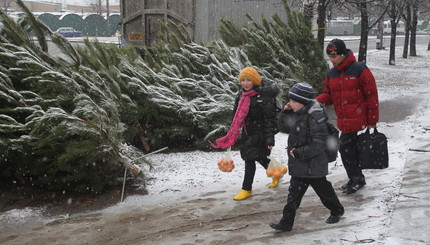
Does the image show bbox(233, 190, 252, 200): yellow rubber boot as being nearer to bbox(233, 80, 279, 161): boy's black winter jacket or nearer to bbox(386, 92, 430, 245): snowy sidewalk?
bbox(233, 80, 279, 161): boy's black winter jacket

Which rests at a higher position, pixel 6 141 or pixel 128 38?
pixel 128 38

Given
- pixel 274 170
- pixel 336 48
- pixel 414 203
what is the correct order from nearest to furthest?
pixel 414 203, pixel 336 48, pixel 274 170

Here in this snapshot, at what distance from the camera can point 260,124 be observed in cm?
508

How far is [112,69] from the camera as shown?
6902mm

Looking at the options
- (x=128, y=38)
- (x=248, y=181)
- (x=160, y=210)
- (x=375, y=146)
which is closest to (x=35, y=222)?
(x=160, y=210)

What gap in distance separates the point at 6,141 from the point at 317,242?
345cm

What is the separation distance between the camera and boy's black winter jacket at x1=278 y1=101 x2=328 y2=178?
3.97 metres

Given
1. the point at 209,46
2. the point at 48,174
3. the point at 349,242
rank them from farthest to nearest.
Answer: the point at 209,46, the point at 48,174, the point at 349,242

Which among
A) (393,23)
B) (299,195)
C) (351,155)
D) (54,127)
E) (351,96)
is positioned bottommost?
(299,195)

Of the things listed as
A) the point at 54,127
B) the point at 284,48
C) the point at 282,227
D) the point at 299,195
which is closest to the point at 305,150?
the point at 299,195

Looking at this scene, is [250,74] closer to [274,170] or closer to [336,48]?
[336,48]

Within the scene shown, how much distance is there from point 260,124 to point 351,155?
1.01 meters

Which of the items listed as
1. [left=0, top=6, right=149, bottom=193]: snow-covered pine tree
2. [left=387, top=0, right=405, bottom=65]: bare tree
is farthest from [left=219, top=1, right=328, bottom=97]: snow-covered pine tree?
[left=387, top=0, right=405, bottom=65]: bare tree

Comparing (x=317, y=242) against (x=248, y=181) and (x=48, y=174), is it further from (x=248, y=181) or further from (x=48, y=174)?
(x=48, y=174)
